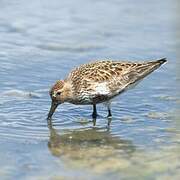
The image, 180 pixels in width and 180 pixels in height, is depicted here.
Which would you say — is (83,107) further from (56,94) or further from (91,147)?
(91,147)

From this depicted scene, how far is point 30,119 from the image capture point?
9.75 m

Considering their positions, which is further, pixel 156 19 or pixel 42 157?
pixel 156 19

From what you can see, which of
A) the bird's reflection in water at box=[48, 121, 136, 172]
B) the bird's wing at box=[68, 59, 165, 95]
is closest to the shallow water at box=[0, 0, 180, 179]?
the bird's reflection in water at box=[48, 121, 136, 172]

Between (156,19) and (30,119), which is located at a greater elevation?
(156,19)

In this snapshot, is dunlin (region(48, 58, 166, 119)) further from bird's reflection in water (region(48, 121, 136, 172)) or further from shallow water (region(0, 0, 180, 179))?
bird's reflection in water (region(48, 121, 136, 172))

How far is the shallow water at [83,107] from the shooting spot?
7992mm

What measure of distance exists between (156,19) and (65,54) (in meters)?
3.25

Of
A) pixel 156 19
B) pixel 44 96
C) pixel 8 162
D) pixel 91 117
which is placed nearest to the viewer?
pixel 8 162

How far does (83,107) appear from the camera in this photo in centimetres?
1082

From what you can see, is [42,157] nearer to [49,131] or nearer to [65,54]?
[49,131]

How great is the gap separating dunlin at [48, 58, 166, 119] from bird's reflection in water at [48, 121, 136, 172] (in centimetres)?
67

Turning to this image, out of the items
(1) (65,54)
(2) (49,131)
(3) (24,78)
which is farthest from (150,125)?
(1) (65,54)

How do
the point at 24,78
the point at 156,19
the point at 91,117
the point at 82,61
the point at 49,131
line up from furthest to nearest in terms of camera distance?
the point at 156,19 < the point at 82,61 < the point at 24,78 < the point at 91,117 < the point at 49,131

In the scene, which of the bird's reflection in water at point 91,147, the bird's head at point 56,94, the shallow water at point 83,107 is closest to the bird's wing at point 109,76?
the bird's head at point 56,94
